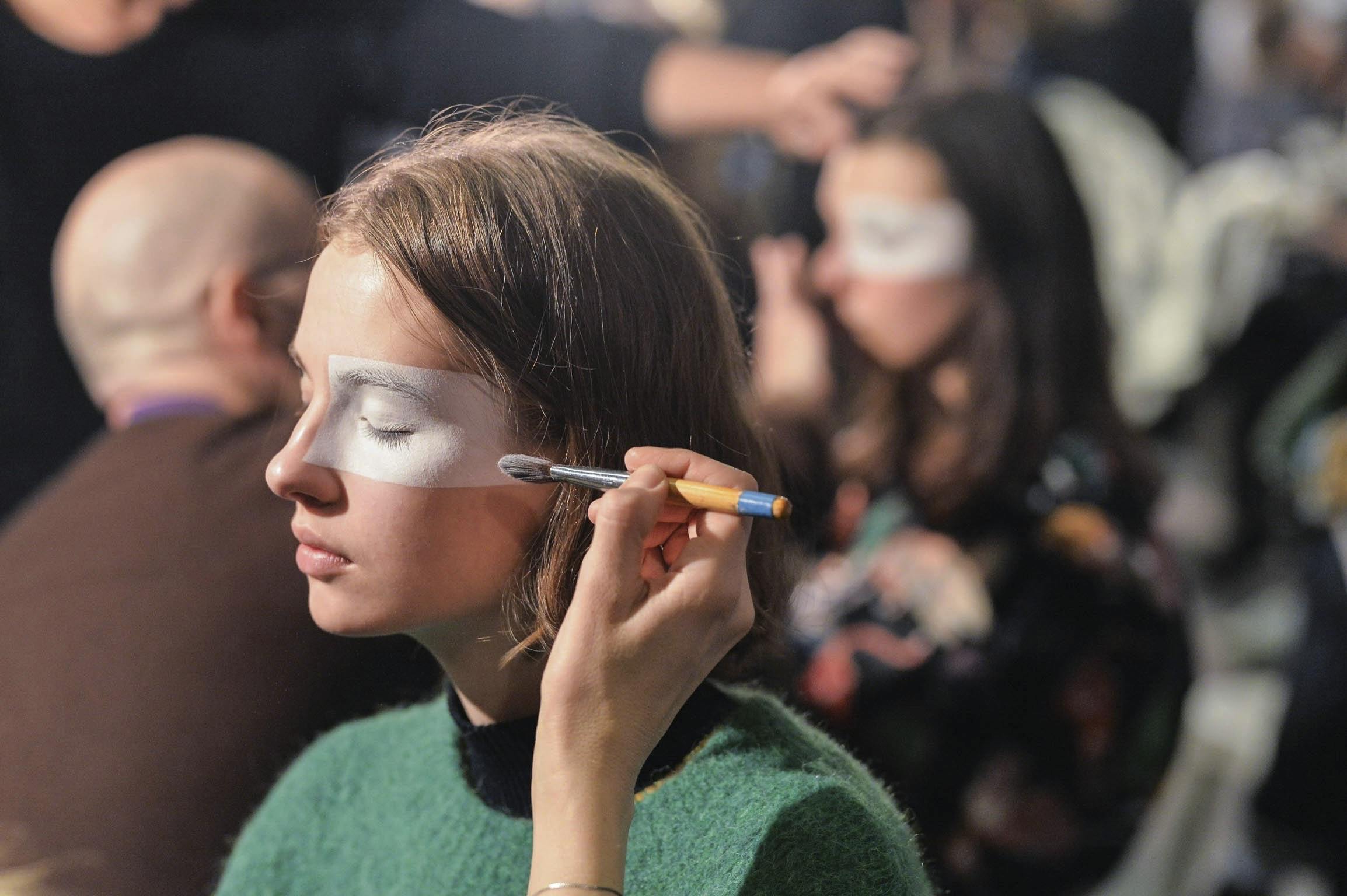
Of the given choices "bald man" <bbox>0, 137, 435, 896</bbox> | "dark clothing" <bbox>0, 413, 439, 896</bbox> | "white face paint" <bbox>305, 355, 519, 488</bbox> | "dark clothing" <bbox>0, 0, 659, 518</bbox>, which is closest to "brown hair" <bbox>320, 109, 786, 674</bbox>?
"white face paint" <bbox>305, 355, 519, 488</bbox>

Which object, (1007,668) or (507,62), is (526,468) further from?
(1007,668)

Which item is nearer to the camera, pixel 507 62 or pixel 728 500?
pixel 728 500

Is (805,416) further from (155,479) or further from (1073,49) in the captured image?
(155,479)

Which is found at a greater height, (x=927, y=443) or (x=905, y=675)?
(x=927, y=443)

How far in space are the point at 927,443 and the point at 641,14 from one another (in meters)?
0.64

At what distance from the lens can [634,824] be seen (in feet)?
2.13

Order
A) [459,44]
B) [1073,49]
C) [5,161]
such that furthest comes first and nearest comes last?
[1073,49]
[5,161]
[459,44]

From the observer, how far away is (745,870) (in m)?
0.59

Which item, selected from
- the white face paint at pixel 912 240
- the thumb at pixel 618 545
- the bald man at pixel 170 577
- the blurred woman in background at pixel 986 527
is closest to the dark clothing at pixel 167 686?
the bald man at pixel 170 577

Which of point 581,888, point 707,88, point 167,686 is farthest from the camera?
point 707,88

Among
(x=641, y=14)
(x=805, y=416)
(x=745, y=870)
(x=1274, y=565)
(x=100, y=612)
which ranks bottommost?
(x=1274, y=565)

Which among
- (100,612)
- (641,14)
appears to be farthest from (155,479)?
(641,14)

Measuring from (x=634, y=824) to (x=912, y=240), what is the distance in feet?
3.35

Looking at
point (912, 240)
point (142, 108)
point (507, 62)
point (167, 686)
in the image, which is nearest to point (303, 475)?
point (167, 686)
